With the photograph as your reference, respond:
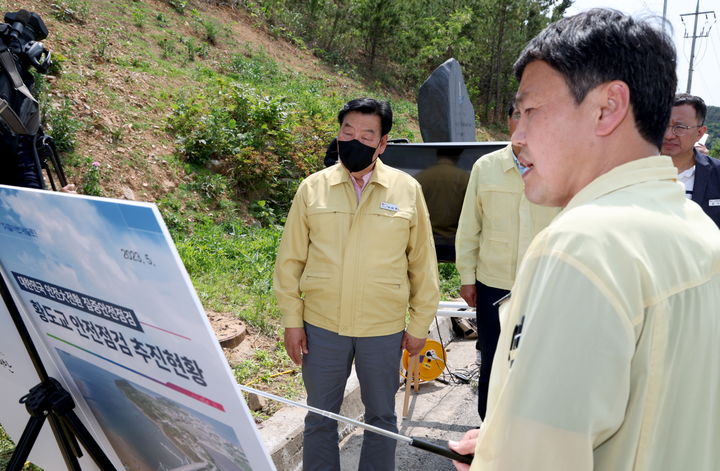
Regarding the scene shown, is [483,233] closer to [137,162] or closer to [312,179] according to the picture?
[312,179]

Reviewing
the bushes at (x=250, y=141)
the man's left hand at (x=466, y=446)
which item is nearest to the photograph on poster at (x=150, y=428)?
the man's left hand at (x=466, y=446)

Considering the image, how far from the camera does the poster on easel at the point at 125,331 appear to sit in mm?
1325

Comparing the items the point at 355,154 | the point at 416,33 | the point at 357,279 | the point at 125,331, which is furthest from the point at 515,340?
the point at 416,33

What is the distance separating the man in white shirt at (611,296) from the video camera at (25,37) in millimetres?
2879

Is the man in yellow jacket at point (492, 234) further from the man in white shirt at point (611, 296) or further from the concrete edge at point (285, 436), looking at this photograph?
the man in white shirt at point (611, 296)

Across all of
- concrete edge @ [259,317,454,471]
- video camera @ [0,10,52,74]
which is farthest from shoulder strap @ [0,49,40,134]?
concrete edge @ [259,317,454,471]

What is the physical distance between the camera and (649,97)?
1.07 meters

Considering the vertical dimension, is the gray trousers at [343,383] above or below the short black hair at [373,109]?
below

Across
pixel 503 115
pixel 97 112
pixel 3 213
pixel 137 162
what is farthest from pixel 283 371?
pixel 503 115

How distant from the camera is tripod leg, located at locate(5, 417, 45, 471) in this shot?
5.64ft

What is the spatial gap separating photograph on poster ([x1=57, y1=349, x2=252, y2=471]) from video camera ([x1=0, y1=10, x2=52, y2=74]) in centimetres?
193

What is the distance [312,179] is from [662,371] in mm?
2277

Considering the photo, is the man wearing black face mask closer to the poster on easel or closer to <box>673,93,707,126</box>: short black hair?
the poster on easel

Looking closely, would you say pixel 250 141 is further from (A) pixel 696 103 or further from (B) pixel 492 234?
(A) pixel 696 103
